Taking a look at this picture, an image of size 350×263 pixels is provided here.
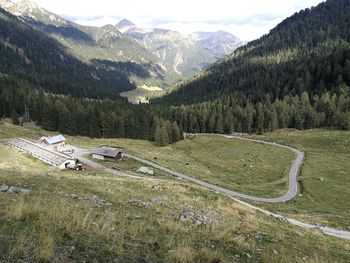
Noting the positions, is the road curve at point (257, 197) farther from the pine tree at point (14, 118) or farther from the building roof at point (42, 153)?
the pine tree at point (14, 118)

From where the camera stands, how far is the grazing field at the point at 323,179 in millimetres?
54134

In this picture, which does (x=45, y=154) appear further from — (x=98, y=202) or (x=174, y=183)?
(x=98, y=202)

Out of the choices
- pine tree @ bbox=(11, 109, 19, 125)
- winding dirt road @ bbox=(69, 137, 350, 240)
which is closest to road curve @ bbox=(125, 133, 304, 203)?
winding dirt road @ bbox=(69, 137, 350, 240)

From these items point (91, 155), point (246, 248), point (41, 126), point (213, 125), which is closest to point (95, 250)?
point (246, 248)

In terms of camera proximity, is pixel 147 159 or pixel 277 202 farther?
pixel 147 159

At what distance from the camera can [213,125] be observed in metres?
177

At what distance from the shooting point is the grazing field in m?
54.1

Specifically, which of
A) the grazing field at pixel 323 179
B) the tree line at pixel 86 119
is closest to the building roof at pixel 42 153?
the grazing field at pixel 323 179

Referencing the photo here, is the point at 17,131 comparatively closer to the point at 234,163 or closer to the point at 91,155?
the point at 91,155

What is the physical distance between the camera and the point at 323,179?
83625 millimetres

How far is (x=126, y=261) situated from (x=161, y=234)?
18.1 feet

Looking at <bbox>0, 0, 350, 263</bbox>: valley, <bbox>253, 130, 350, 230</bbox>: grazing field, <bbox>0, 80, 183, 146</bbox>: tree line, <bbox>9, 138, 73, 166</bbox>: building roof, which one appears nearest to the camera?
<bbox>0, 0, 350, 263</bbox>: valley

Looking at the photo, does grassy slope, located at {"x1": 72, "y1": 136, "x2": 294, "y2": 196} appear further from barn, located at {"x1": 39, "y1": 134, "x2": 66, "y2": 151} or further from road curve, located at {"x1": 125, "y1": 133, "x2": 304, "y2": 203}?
barn, located at {"x1": 39, "y1": 134, "x2": 66, "y2": 151}

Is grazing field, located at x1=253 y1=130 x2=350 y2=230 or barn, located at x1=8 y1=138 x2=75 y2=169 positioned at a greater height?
barn, located at x1=8 y1=138 x2=75 y2=169
